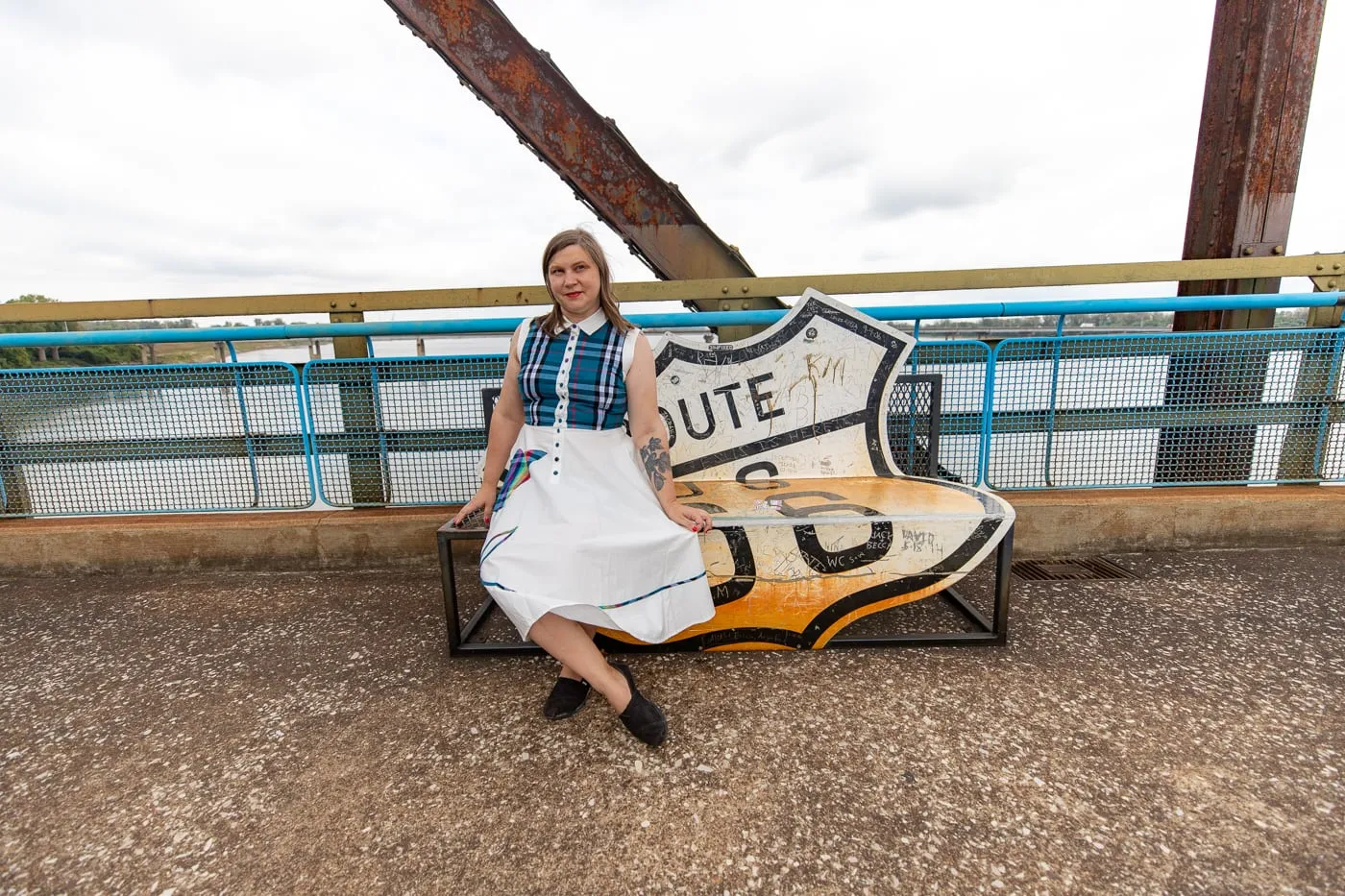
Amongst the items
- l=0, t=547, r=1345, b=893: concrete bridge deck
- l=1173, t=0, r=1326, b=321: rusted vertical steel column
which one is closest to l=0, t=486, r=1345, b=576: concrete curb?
l=0, t=547, r=1345, b=893: concrete bridge deck

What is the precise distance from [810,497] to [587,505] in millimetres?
982

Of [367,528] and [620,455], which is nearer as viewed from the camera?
Answer: [620,455]

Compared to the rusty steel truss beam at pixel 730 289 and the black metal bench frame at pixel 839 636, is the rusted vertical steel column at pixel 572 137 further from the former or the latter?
the black metal bench frame at pixel 839 636

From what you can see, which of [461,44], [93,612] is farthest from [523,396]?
[461,44]

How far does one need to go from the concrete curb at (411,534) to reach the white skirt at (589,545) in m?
1.37

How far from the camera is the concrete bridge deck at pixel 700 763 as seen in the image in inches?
54.5

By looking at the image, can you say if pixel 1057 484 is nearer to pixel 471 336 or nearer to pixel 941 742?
pixel 941 742

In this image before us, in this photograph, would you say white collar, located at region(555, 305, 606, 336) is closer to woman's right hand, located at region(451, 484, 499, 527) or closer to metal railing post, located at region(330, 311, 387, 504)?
woman's right hand, located at region(451, 484, 499, 527)

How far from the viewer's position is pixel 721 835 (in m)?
1.47

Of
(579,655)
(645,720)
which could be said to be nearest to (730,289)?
A: (579,655)

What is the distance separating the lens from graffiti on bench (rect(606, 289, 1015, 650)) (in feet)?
7.34

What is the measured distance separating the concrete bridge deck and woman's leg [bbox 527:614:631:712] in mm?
158

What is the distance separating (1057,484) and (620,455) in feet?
8.37

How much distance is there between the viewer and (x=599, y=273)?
6.51 feet
